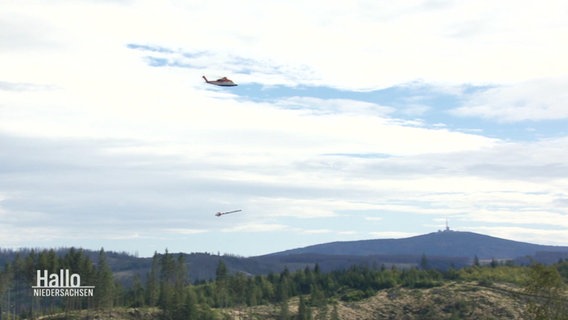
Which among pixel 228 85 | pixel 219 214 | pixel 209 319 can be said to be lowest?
pixel 209 319

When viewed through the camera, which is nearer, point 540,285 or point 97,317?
point 540,285

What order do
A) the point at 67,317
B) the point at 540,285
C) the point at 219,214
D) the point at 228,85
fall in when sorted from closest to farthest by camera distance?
the point at 540,285, the point at 228,85, the point at 219,214, the point at 67,317

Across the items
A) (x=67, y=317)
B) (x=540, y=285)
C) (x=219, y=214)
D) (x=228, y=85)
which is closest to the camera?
(x=540, y=285)

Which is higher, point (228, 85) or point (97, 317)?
point (228, 85)

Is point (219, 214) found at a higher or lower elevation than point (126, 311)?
higher

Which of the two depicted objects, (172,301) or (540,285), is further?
(172,301)

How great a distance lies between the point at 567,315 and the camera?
9156 cm

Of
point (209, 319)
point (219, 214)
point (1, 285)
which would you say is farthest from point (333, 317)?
point (1, 285)

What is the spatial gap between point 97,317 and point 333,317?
63.2 m

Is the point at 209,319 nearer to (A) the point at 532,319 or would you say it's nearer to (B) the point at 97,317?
(B) the point at 97,317

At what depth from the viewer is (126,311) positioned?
655 feet

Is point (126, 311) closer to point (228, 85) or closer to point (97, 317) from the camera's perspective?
point (97, 317)

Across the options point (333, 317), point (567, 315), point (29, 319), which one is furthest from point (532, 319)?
point (29, 319)

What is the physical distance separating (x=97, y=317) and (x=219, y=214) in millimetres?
52543
